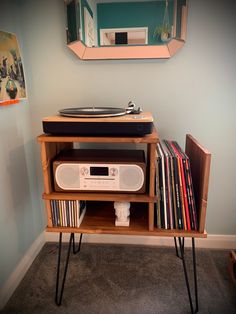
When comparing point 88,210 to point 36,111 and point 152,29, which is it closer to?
point 36,111

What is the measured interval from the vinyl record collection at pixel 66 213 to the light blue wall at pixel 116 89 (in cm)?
32

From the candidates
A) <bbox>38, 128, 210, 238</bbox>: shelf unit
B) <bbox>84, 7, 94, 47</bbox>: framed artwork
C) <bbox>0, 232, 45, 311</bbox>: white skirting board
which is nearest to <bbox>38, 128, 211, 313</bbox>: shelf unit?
<bbox>38, 128, 210, 238</bbox>: shelf unit

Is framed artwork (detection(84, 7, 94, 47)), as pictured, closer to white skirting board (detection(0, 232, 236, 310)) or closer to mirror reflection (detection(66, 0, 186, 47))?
mirror reflection (detection(66, 0, 186, 47))

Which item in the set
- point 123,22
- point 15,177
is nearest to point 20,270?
point 15,177

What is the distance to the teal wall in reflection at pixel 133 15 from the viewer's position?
1.13 meters

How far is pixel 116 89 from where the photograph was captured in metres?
1.27

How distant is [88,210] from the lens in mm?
1112

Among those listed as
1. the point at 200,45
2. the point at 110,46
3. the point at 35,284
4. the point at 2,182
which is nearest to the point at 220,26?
the point at 200,45

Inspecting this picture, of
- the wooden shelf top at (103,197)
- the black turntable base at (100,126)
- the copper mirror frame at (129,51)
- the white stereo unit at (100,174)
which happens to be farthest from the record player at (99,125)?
the copper mirror frame at (129,51)

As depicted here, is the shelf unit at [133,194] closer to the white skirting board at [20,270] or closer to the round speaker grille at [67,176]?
the round speaker grille at [67,176]

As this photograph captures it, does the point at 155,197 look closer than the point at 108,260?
Yes

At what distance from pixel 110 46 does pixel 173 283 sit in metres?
1.27

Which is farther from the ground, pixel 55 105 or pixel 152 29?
pixel 152 29

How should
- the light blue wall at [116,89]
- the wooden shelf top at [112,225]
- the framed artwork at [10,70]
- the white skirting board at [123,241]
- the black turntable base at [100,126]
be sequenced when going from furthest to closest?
1. the white skirting board at [123,241]
2. the light blue wall at [116,89]
3. the framed artwork at [10,70]
4. the wooden shelf top at [112,225]
5. the black turntable base at [100,126]
